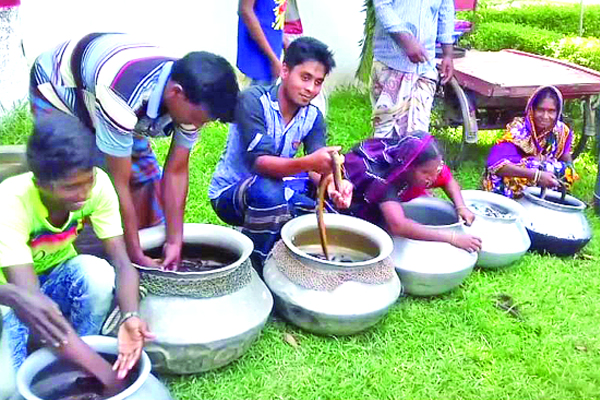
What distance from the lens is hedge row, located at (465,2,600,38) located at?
33.0ft

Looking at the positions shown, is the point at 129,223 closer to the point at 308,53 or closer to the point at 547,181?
the point at 308,53

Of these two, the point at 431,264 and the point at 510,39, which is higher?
the point at 510,39

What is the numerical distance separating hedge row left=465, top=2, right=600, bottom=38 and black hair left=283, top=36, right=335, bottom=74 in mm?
7448

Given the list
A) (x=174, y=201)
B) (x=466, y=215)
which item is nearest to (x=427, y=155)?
(x=466, y=215)

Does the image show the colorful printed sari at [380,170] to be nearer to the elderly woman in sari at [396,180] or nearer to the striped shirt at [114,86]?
the elderly woman in sari at [396,180]

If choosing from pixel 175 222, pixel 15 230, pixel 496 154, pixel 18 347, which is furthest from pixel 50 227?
pixel 496 154

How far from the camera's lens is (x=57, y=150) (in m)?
2.03

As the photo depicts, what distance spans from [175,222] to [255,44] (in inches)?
72.9

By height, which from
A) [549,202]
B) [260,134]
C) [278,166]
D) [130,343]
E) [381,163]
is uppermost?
[260,134]

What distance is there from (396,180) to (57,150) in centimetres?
179

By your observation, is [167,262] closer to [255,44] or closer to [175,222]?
[175,222]

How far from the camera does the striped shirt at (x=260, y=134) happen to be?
123 inches

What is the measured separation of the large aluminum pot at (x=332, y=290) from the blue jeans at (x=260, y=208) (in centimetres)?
11

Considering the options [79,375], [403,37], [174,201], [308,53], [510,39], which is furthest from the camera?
[510,39]
